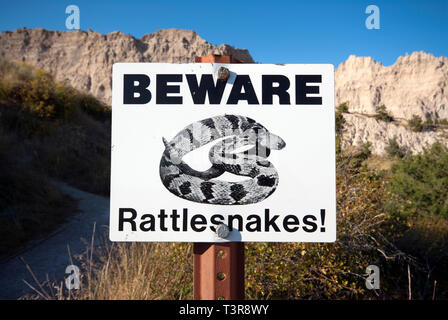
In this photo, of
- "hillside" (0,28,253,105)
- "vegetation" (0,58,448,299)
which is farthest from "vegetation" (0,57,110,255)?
"hillside" (0,28,253,105)

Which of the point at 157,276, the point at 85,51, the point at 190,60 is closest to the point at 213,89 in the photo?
the point at 157,276

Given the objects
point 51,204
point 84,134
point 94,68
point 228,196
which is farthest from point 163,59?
point 228,196

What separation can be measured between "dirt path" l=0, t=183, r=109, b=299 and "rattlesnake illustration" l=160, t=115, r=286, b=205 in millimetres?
1946

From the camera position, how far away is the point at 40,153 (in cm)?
884

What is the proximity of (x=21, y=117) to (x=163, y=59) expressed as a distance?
2934 centimetres

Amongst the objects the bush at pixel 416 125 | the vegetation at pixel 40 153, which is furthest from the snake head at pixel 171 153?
the bush at pixel 416 125

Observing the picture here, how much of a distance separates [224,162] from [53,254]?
15.1 ft

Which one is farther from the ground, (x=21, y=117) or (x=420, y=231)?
(x=21, y=117)

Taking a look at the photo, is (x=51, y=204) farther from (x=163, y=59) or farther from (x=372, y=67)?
(x=372, y=67)

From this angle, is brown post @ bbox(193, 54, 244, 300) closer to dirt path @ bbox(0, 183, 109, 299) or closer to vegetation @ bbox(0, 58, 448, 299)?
vegetation @ bbox(0, 58, 448, 299)

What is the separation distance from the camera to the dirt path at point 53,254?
144 inches

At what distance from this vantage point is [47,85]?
1042 centimetres

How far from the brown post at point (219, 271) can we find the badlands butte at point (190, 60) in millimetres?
27923

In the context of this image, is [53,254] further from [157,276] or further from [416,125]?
[416,125]
